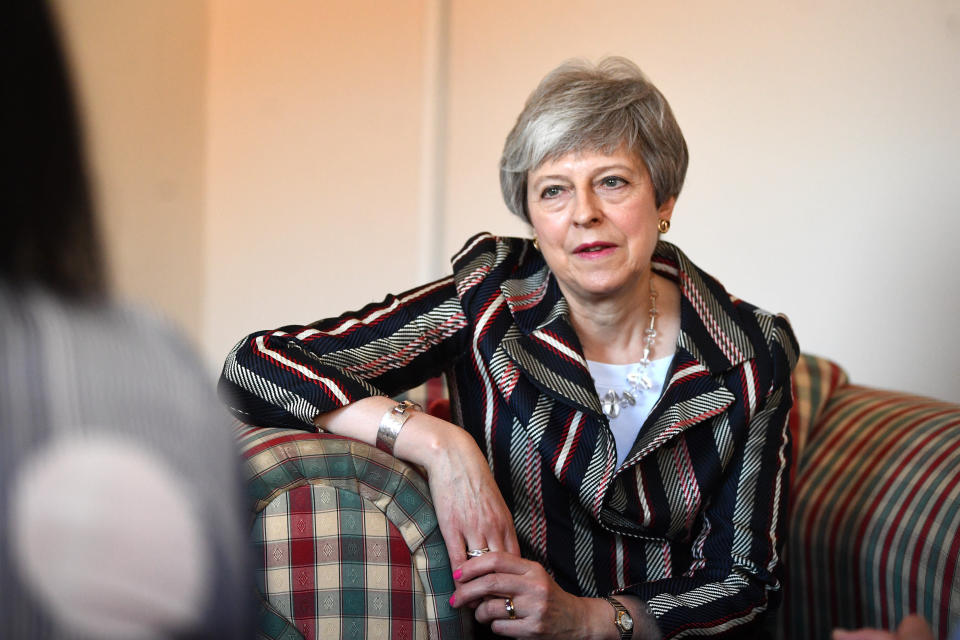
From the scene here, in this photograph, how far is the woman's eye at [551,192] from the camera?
4.71 feet

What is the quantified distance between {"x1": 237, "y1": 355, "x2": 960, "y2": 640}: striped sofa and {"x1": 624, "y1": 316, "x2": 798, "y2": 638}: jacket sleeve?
233 millimetres

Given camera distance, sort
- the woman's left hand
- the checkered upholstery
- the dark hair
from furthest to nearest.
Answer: the woman's left hand, the checkered upholstery, the dark hair

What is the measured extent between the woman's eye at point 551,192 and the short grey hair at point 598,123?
0.04m

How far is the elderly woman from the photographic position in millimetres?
1297

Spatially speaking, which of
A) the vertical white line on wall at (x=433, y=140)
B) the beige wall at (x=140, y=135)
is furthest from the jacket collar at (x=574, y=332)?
the vertical white line on wall at (x=433, y=140)

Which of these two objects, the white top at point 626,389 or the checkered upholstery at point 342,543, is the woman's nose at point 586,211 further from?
the checkered upholstery at point 342,543

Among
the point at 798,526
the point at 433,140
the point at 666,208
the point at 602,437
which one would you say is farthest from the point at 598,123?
the point at 433,140

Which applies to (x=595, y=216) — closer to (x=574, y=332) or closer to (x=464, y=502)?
(x=574, y=332)

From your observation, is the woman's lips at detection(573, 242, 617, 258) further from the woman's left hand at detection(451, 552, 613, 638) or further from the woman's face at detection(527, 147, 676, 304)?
the woman's left hand at detection(451, 552, 613, 638)

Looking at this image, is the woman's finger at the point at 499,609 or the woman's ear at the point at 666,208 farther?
the woman's ear at the point at 666,208

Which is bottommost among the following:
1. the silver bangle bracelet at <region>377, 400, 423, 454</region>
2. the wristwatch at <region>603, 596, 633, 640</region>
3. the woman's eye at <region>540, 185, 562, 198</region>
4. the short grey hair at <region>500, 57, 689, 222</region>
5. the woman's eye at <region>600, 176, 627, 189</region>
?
the wristwatch at <region>603, 596, 633, 640</region>

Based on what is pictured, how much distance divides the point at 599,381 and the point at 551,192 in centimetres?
32

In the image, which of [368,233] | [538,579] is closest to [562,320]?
[538,579]

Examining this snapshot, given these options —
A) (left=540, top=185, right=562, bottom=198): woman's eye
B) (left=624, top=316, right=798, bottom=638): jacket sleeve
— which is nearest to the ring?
(left=624, top=316, right=798, bottom=638): jacket sleeve
